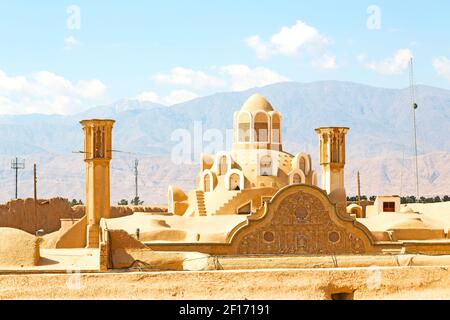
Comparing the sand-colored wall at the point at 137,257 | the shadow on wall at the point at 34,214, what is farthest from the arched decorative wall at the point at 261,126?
the shadow on wall at the point at 34,214

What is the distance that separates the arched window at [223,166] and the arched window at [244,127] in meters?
1.62

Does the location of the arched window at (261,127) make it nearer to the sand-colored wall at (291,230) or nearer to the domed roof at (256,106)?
the domed roof at (256,106)

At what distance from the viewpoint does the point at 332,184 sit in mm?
39031

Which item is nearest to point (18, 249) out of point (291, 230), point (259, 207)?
point (291, 230)

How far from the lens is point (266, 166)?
37594 millimetres

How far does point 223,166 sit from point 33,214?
61.0 feet

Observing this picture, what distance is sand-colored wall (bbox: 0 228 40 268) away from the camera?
77.8 feet

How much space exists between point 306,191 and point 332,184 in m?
9.62

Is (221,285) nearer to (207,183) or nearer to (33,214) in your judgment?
(207,183)

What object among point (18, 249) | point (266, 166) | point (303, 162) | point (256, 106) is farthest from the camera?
point (256, 106)

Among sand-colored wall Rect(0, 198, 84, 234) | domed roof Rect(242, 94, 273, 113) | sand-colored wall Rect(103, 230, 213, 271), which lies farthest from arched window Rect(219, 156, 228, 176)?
sand-colored wall Rect(0, 198, 84, 234)
